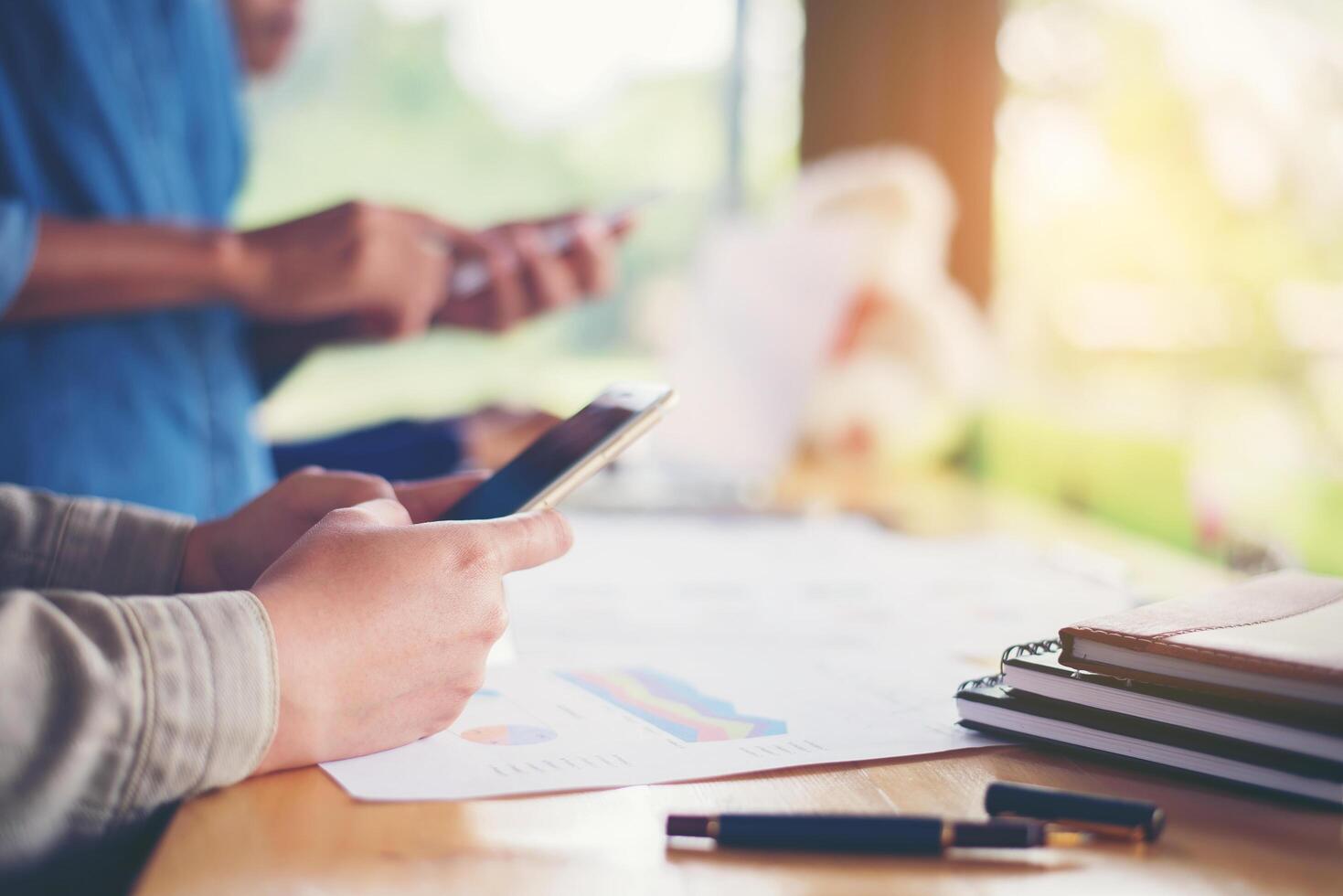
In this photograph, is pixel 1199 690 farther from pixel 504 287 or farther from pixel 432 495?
pixel 504 287

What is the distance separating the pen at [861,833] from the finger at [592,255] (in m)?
0.84

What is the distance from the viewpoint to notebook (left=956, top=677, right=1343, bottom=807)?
0.42 m

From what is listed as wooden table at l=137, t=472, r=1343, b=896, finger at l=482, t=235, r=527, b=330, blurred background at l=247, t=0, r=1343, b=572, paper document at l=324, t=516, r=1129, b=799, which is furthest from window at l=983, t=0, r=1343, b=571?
finger at l=482, t=235, r=527, b=330

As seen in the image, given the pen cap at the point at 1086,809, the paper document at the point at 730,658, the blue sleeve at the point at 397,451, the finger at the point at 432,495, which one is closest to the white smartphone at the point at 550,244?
the blue sleeve at the point at 397,451

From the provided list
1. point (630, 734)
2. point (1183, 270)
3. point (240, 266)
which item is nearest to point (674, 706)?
point (630, 734)

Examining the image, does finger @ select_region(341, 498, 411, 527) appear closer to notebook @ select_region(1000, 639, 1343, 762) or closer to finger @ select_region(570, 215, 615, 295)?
notebook @ select_region(1000, 639, 1343, 762)

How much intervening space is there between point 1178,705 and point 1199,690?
0.05ft

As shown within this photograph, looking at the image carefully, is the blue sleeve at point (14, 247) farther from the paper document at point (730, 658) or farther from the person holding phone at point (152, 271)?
the paper document at point (730, 658)

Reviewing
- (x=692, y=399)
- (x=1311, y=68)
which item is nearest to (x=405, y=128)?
(x=692, y=399)

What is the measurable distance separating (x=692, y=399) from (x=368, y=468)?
1.75ft

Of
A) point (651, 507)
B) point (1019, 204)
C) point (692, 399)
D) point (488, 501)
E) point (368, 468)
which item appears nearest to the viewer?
point (488, 501)

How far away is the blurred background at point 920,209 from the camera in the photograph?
3.36 ft

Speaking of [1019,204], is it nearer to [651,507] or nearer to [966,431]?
[966,431]

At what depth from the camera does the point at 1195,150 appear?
1.17 metres
